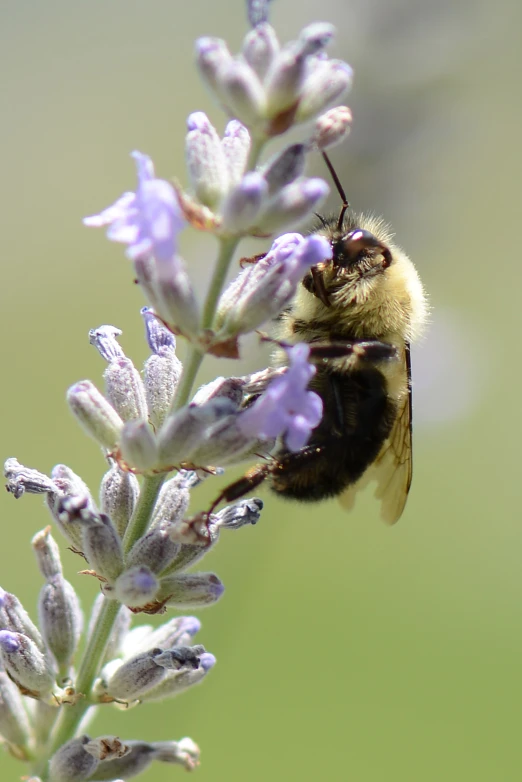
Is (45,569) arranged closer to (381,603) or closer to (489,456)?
(381,603)

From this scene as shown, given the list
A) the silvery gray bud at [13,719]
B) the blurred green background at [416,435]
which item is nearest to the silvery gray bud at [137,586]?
the silvery gray bud at [13,719]

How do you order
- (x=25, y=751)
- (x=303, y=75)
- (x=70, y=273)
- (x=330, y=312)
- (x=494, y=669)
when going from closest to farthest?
(x=303, y=75) < (x=25, y=751) < (x=330, y=312) < (x=494, y=669) < (x=70, y=273)

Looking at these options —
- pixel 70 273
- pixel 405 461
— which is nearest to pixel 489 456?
pixel 70 273

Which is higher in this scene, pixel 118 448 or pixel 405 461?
pixel 405 461

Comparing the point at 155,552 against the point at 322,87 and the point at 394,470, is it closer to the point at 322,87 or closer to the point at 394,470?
the point at 322,87

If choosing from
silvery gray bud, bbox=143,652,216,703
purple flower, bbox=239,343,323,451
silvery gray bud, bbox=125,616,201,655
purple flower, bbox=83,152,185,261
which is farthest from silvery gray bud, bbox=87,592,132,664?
purple flower, bbox=83,152,185,261

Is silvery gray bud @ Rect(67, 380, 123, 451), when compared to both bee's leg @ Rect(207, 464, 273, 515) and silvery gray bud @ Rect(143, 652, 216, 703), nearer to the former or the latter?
bee's leg @ Rect(207, 464, 273, 515)

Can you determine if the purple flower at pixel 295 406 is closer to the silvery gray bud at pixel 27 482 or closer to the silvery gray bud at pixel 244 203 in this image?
the silvery gray bud at pixel 244 203
